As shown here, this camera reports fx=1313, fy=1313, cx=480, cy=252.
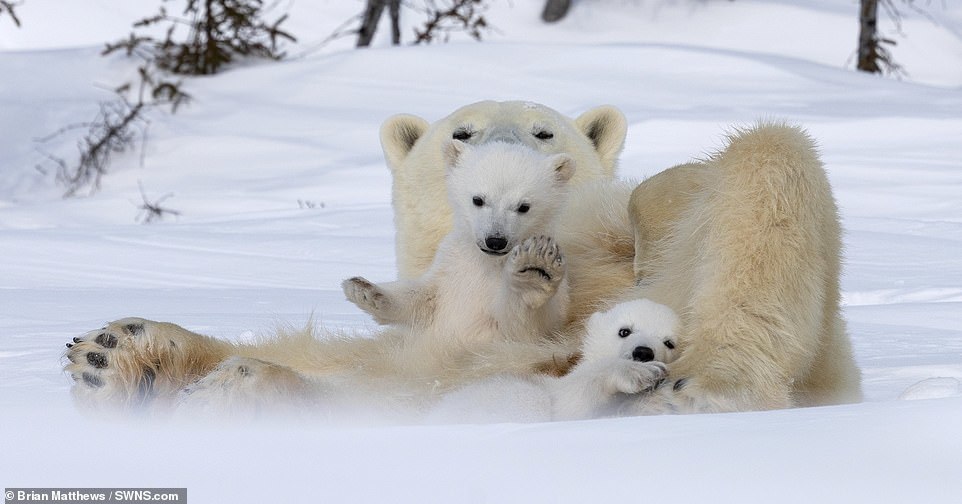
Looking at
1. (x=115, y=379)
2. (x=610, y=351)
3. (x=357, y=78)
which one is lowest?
(x=357, y=78)

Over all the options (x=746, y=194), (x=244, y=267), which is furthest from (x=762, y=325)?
(x=244, y=267)

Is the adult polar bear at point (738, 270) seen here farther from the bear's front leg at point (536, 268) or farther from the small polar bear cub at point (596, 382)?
the bear's front leg at point (536, 268)

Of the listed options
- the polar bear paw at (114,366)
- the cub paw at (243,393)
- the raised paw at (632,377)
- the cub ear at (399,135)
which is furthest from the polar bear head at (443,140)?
the raised paw at (632,377)

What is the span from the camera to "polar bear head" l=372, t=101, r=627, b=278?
11.1ft

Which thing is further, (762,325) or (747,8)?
(747,8)

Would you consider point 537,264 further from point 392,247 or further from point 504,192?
point 392,247

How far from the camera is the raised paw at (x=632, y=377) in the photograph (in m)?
2.22

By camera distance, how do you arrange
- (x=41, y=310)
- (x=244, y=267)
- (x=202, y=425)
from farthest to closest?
(x=244, y=267) → (x=41, y=310) → (x=202, y=425)

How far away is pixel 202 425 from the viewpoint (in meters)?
2.31

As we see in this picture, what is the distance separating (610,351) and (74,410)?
104cm

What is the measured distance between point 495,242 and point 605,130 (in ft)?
3.40

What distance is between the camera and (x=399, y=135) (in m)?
3.69

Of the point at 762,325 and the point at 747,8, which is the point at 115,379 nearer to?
the point at 762,325

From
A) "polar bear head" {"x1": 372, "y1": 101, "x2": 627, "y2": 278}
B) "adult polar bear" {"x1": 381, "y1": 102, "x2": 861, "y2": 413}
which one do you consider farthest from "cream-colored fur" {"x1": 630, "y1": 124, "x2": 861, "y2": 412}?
"polar bear head" {"x1": 372, "y1": 101, "x2": 627, "y2": 278}
